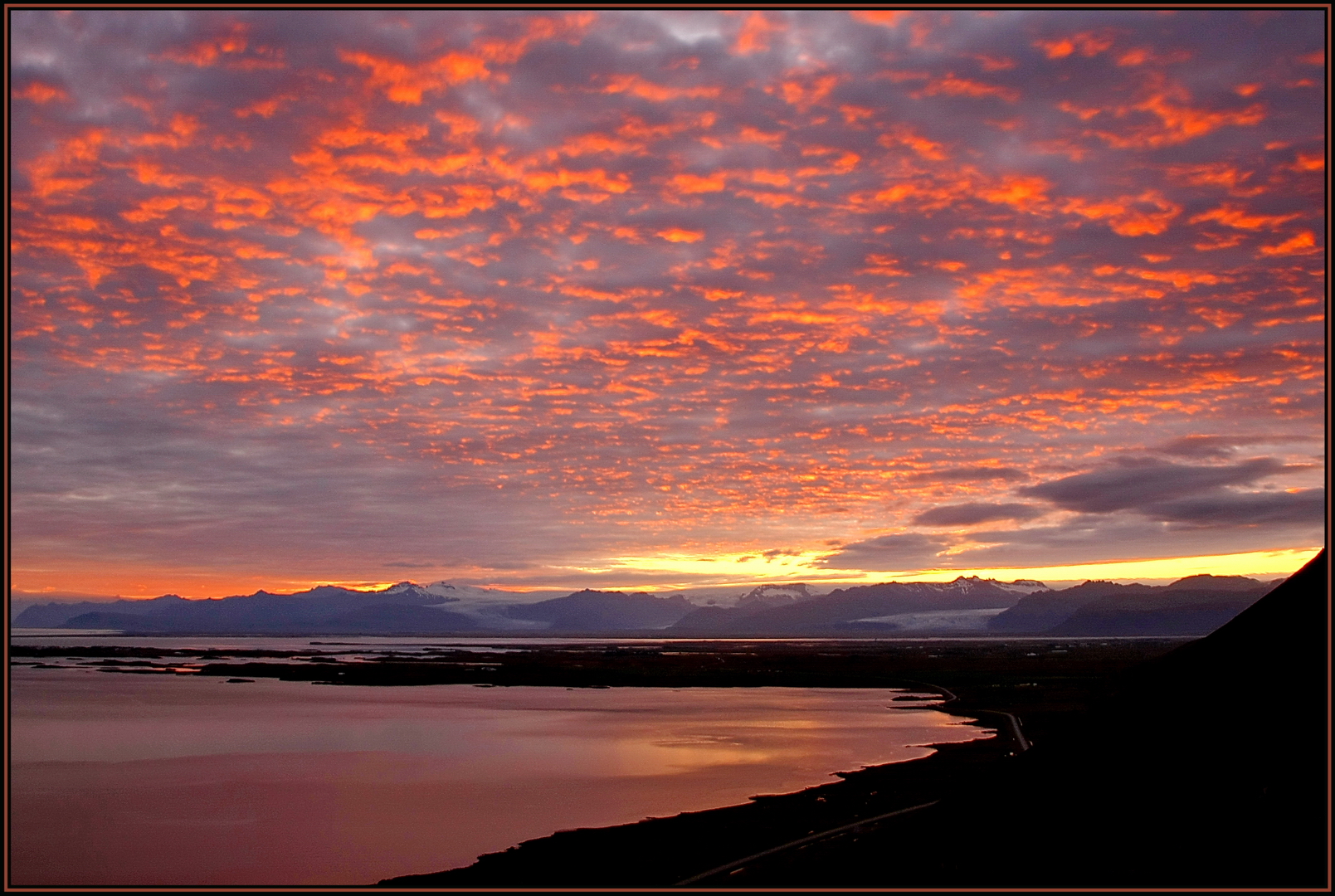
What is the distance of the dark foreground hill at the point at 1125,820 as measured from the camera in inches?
702

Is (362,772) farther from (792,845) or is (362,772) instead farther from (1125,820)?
(1125,820)

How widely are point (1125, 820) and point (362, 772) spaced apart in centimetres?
3292

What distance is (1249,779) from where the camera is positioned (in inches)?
754

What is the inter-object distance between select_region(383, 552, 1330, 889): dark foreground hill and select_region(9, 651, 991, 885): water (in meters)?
5.03

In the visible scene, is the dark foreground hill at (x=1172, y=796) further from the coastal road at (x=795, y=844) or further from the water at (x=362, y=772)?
the water at (x=362, y=772)

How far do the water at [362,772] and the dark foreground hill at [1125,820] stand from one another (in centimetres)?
503

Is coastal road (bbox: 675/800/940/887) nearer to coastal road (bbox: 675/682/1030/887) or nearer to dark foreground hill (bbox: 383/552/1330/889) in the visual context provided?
coastal road (bbox: 675/682/1030/887)

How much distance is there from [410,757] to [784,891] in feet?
102

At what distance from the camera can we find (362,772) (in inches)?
1688

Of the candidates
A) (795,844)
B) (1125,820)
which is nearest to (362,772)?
(795,844)

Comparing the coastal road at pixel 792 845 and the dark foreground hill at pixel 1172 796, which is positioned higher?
the dark foreground hill at pixel 1172 796

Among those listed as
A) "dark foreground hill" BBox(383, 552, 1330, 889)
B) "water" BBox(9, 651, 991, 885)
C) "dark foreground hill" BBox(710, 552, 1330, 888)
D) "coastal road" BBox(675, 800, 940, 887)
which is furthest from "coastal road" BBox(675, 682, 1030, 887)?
"water" BBox(9, 651, 991, 885)

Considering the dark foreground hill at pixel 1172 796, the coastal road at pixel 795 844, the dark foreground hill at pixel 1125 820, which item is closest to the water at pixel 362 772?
the dark foreground hill at pixel 1125 820

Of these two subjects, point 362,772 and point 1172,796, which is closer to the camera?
point 1172,796
